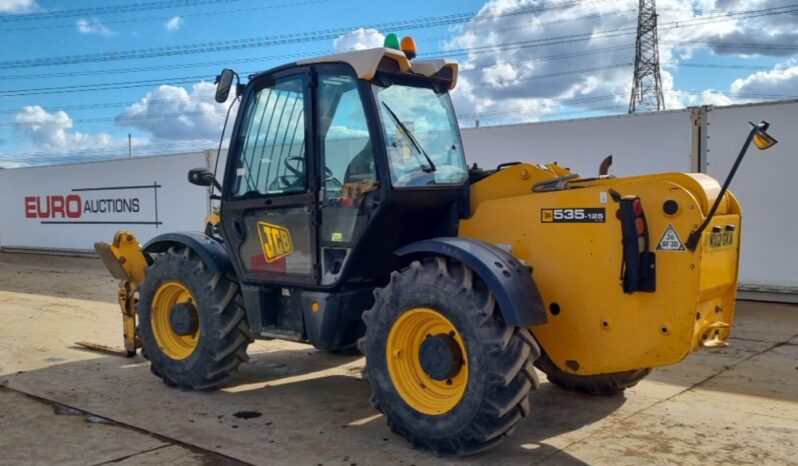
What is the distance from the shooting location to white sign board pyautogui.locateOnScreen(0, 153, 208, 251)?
49.6 feet

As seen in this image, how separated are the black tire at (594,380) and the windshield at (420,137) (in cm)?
145

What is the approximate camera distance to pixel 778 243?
875 cm

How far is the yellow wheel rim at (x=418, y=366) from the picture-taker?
410 centimetres

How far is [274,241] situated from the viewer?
16.6 ft

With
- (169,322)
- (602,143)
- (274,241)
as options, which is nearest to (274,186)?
(274,241)

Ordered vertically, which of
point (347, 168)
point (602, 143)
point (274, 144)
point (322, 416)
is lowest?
point (322, 416)

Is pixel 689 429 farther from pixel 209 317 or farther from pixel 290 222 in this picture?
pixel 209 317

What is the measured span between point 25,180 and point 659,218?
1889 cm

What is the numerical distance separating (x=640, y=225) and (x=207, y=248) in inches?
128

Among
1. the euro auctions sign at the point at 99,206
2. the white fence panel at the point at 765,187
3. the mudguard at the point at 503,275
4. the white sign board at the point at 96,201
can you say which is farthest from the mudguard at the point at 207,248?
→ the euro auctions sign at the point at 99,206

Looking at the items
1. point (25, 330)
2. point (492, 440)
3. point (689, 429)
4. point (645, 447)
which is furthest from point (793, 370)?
point (25, 330)

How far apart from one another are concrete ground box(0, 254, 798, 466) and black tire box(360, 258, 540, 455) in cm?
17

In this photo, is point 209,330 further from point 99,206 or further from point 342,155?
point 99,206

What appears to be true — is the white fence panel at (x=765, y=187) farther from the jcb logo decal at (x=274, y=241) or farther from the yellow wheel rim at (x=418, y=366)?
the jcb logo decal at (x=274, y=241)
